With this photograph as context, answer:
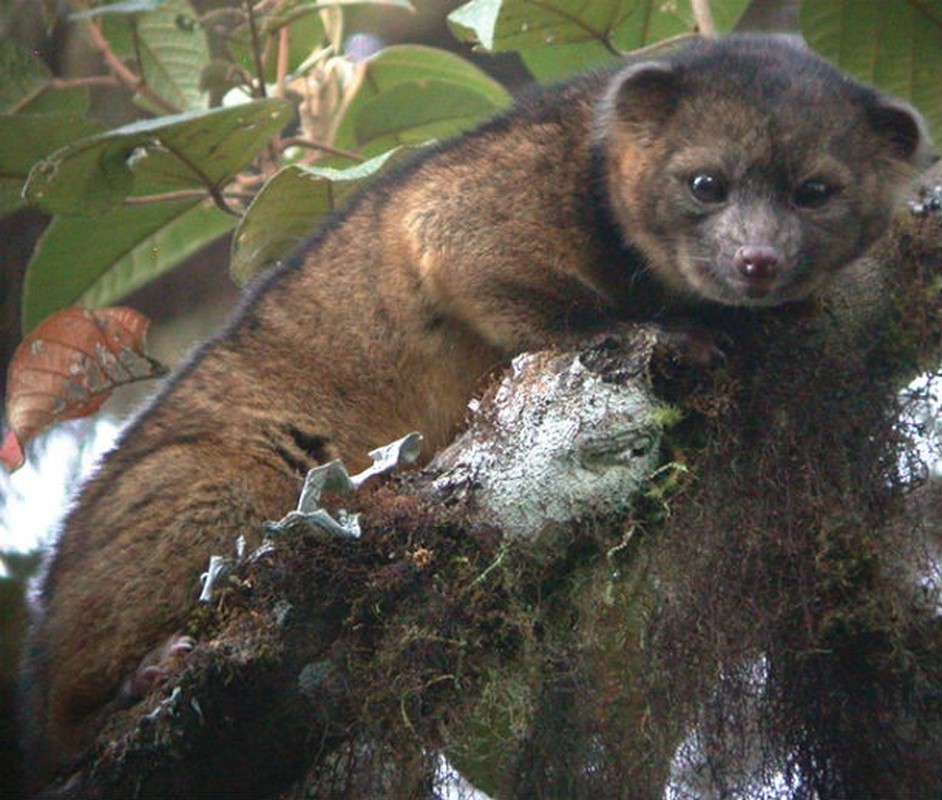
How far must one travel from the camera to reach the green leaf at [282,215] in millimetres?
4832

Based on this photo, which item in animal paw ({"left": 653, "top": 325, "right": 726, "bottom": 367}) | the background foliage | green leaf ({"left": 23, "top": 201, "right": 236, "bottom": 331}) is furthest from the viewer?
green leaf ({"left": 23, "top": 201, "right": 236, "bottom": 331})

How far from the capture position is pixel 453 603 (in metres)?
3.49

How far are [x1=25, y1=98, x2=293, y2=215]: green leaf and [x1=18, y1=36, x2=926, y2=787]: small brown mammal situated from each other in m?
0.41

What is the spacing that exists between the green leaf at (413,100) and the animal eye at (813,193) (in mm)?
1628

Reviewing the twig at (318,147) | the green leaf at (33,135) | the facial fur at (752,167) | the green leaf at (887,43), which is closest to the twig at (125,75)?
the twig at (318,147)

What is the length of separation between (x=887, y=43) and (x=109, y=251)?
2949mm

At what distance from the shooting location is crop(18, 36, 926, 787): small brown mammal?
13.1 ft

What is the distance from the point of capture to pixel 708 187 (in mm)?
4188

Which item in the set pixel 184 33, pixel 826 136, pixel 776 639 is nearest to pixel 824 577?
pixel 776 639

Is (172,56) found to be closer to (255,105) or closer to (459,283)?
(255,105)

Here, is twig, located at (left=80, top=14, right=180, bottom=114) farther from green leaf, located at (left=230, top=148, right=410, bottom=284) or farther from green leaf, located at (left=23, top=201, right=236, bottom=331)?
green leaf, located at (left=230, top=148, right=410, bottom=284)

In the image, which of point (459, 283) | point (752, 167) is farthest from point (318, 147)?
point (752, 167)

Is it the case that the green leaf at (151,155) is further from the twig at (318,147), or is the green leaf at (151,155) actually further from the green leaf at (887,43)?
the green leaf at (887,43)

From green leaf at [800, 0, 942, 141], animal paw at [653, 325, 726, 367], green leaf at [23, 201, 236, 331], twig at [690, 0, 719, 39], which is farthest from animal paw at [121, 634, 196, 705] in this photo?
green leaf at [800, 0, 942, 141]
